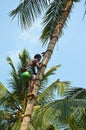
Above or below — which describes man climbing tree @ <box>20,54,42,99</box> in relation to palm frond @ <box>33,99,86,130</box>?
above

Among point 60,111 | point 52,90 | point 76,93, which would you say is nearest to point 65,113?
point 60,111

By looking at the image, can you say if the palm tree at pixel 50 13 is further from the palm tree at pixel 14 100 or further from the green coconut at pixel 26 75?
the palm tree at pixel 14 100

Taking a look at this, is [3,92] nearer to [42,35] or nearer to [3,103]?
[3,103]

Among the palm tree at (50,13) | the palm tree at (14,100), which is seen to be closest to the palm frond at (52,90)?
the palm tree at (14,100)

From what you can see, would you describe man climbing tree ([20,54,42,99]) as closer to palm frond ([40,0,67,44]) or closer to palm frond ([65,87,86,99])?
palm frond ([40,0,67,44])

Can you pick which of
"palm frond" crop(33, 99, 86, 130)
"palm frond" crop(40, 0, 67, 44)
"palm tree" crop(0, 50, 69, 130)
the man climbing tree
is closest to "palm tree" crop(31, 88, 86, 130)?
"palm frond" crop(33, 99, 86, 130)

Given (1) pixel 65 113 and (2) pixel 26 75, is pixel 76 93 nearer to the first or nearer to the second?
(1) pixel 65 113

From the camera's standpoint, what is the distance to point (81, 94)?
1177cm

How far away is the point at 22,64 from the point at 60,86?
2994 millimetres

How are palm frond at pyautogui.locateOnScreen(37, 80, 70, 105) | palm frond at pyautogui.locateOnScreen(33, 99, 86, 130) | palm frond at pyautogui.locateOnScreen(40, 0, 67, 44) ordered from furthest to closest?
1. palm frond at pyautogui.locateOnScreen(37, 80, 70, 105)
2. palm frond at pyautogui.locateOnScreen(40, 0, 67, 44)
3. palm frond at pyautogui.locateOnScreen(33, 99, 86, 130)

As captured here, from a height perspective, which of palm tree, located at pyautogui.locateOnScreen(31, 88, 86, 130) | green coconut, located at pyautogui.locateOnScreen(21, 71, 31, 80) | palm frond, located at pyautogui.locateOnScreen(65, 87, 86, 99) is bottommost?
palm tree, located at pyautogui.locateOnScreen(31, 88, 86, 130)

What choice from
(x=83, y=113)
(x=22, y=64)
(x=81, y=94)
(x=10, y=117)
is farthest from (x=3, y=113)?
(x=83, y=113)

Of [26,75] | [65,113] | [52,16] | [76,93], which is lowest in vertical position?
[65,113]

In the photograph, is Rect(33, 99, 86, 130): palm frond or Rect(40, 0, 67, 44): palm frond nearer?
Rect(33, 99, 86, 130): palm frond
